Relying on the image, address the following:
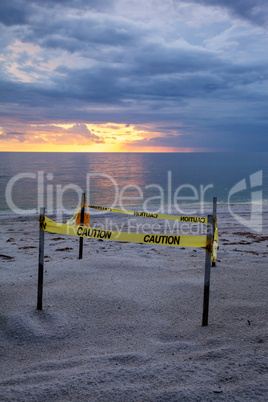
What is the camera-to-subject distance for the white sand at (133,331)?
3.17 metres

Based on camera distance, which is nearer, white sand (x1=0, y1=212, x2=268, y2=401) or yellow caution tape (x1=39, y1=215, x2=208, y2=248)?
white sand (x1=0, y1=212, x2=268, y2=401)

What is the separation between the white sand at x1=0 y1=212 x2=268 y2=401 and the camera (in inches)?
125

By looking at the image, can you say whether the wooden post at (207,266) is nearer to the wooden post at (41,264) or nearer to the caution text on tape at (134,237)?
the caution text on tape at (134,237)

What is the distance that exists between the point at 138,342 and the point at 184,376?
3.28 ft

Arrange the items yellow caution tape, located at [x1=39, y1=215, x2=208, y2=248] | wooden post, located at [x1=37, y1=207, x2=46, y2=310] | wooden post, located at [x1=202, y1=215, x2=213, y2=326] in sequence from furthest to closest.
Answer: wooden post, located at [x1=37, y1=207, x2=46, y2=310], yellow caution tape, located at [x1=39, y1=215, x2=208, y2=248], wooden post, located at [x1=202, y1=215, x2=213, y2=326]

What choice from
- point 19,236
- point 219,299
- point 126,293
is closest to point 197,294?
point 219,299

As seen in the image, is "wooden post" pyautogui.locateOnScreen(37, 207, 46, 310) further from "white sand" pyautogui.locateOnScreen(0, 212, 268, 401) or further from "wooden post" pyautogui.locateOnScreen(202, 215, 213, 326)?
"wooden post" pyautogui.locateOnScreen(202, 215, 213, 326)

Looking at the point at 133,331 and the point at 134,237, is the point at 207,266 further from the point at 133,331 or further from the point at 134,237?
the point at 133,331

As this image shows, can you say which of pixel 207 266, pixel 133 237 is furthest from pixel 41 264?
pixel 207 266

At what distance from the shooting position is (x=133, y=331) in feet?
14.8

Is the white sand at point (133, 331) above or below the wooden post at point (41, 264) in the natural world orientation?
below

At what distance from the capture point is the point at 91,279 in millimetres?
6559

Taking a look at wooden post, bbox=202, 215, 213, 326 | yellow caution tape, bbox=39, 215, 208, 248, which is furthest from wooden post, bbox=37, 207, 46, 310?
wooden post, bbox=202, 215, 213, 326

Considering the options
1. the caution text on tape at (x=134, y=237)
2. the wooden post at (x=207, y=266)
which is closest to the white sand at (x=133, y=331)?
the wooden post at (x=207, y=266)
